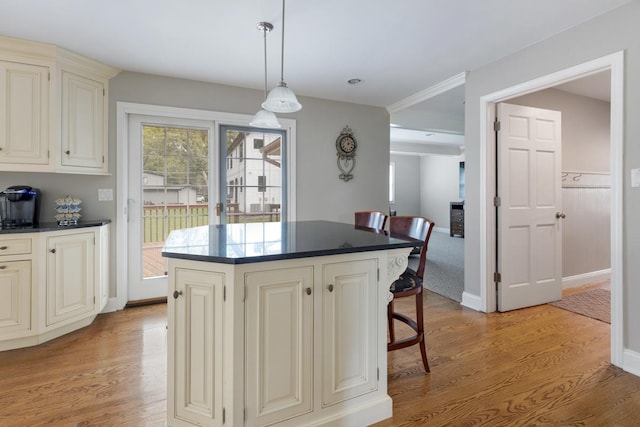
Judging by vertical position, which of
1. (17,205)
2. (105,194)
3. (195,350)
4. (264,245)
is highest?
(105,194)

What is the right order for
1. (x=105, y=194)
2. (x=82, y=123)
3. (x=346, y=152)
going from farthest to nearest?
1. (x=346, y=152)
2. (x=105, y=194)
3. (x=82, y=123)

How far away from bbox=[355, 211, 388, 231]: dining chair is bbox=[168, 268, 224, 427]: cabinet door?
1.71 m

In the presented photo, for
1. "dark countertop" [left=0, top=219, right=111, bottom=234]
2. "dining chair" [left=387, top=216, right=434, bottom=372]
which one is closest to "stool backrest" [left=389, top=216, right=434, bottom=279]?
"dining chair" [left=387, top=216, right=434, bottom=372]

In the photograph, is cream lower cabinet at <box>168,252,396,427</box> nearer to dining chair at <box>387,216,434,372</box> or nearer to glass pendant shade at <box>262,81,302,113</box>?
dining chair at <box>387,216,434,372</box>

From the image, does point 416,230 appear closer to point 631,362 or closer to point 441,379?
point 441,379

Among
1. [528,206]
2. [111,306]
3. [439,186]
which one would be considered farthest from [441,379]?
[439,186]

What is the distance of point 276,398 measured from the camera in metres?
1.42

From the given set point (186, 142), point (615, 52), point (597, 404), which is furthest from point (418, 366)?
point (186, 142)

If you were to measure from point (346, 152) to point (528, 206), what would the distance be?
2.12 meters

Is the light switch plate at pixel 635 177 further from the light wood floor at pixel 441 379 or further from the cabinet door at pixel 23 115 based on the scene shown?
the cabinet door at pixel 23 115

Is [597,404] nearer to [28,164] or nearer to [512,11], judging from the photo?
[512,11]

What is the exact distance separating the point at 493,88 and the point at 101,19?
3.20 metres

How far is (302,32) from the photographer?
8.11 ft

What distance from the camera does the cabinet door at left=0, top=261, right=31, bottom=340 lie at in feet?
7.93
